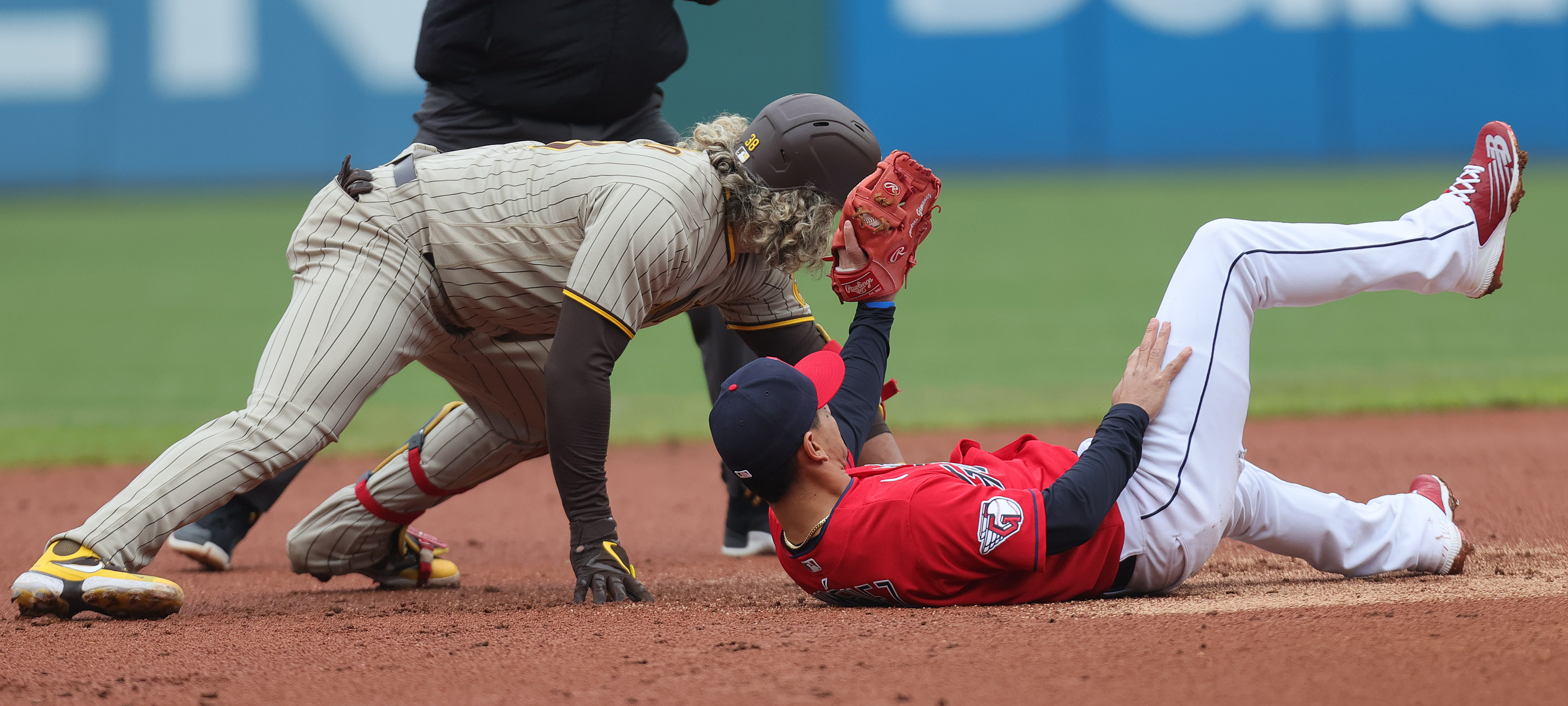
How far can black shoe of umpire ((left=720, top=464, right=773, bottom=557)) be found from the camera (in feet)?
13.9

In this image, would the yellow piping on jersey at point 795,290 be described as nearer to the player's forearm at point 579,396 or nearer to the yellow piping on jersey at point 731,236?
the yellow piping on jersey at point 731,236

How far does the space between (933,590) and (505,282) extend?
1.23 metres

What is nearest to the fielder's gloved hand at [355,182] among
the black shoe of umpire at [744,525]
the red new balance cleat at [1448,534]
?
the black shoe of umpire at [744,525]

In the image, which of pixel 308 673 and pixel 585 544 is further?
pixel 585 544

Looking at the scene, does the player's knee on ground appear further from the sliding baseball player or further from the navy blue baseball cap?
the navy blue baseball cap

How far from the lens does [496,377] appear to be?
3.53m

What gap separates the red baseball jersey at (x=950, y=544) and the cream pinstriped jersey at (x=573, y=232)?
641mm

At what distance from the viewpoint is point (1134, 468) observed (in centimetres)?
272

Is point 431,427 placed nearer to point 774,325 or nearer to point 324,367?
point 324,367

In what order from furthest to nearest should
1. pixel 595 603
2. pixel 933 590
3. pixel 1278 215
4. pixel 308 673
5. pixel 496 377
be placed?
1. pixel 1278 215
2. pixel 496 377
3. pixel 595 603
4. pixel 933 590
5. pixel 308 673

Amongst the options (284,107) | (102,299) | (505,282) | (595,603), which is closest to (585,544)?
(595,603)

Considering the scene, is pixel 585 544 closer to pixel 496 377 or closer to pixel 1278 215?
pixel 496 377

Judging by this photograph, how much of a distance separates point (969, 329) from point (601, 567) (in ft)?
24.0

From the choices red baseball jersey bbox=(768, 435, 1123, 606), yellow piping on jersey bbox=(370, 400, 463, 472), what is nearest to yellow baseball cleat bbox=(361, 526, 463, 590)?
yellow piping on jersey bbox=(370, 400, 463, 472)
